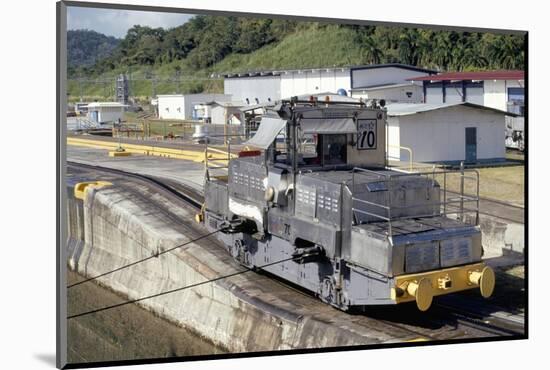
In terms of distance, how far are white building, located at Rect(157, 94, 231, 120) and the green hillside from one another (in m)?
0.50

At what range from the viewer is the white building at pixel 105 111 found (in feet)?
147

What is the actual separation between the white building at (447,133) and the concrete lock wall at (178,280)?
10239 mm

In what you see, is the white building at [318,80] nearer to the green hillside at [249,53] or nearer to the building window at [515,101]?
the green hillside at [249,53]

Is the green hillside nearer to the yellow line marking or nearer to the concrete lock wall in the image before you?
the yellow line marking

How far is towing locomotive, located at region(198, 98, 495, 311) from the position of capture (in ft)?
44.4

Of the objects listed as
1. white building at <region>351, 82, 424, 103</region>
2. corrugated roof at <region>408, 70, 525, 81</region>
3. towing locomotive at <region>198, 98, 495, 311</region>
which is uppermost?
corrugated roof at <region>408, 70, 525, 81</region>

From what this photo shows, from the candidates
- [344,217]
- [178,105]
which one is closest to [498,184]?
[344,217]

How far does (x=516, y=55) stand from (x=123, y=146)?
49.9ft

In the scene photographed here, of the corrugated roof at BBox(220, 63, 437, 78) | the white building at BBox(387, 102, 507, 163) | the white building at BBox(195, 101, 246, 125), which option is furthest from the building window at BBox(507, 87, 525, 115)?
the white building at BBox(195, 101, 246, 125)

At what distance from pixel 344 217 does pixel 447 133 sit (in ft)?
51.7

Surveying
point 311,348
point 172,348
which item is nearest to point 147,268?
point 172,348

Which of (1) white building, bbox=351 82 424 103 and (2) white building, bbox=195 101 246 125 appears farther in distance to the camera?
(2) white building, bbox=195 101 246 125

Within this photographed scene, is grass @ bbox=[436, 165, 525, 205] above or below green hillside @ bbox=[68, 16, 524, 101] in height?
below

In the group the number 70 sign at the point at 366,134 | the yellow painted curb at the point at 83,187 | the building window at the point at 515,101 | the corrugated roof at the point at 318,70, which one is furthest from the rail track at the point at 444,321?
the corrugated roof at the point at 318,70
